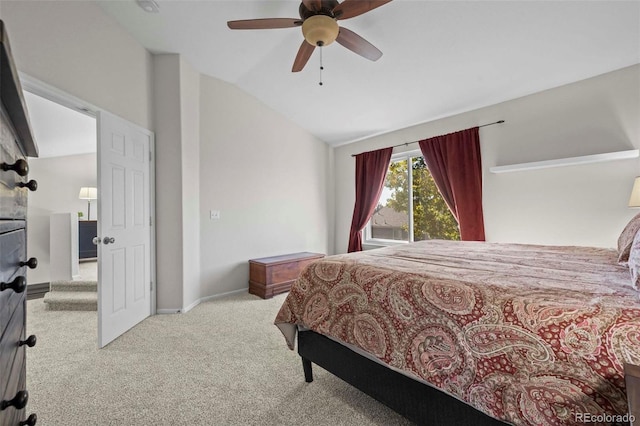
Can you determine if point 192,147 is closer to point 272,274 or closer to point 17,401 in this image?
point 272,274

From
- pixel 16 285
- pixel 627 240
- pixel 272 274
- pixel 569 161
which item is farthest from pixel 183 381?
pixel 569 161

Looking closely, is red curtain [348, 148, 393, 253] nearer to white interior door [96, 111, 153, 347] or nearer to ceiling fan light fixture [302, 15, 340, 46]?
ceiling fan light fixture [302, 15, 340, 46]

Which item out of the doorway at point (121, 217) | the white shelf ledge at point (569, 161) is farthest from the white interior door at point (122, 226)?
the white shelf ledge at point (569, 161)

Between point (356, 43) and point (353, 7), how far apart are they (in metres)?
0.32

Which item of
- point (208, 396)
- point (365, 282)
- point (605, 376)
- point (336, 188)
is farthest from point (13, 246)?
point (336, 188)

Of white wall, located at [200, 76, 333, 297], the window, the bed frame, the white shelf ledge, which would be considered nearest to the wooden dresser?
the bed frame

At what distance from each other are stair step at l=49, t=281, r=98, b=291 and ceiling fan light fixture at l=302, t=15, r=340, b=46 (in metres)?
3.81

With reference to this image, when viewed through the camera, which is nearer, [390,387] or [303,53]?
[390,387]

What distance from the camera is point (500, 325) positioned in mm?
960

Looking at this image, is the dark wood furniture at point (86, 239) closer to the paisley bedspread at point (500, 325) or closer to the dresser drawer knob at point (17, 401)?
the paisley bedspread at point (500, 325)

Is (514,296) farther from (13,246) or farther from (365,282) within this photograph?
(13,246)

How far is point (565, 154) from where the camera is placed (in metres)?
2.90

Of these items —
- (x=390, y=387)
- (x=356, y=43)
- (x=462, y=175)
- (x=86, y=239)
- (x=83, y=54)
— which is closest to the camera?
(x=390, y=387)

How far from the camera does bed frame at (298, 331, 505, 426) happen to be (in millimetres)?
1086
